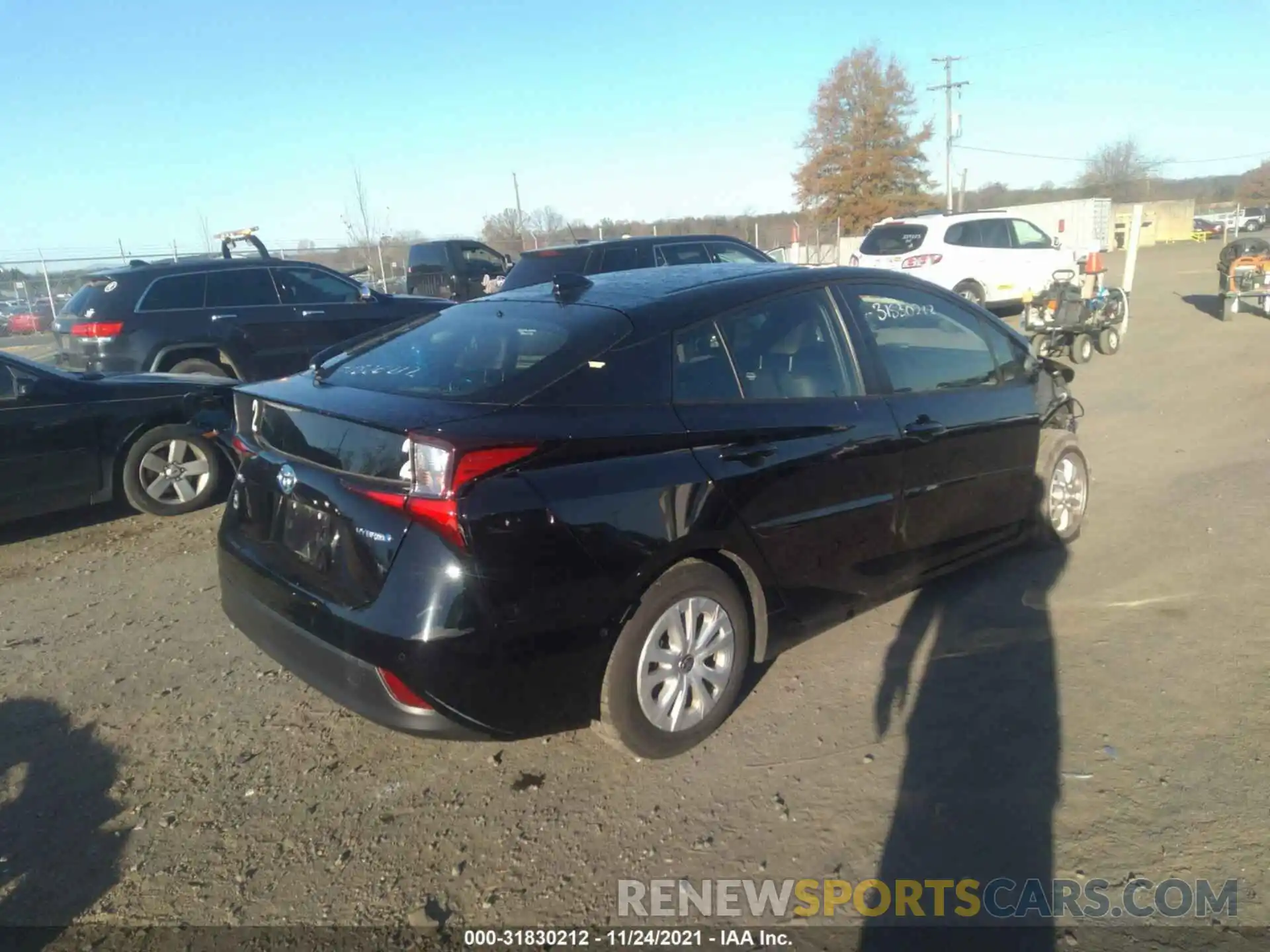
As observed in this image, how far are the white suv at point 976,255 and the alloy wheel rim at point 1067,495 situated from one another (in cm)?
1040

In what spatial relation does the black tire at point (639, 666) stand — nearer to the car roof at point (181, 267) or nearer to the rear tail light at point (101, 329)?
the rear tail light at point (101, 329)

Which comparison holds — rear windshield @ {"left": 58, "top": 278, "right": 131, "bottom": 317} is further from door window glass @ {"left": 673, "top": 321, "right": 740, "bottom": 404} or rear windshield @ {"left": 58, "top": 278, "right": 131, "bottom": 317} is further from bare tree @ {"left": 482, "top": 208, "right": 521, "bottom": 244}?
bare tree @ {"left": 482, "top": 208, "right": 521, "bottom": 244}

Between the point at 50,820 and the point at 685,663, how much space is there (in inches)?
87.0

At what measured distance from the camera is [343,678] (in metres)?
2.86

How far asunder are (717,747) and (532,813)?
2.46 ft

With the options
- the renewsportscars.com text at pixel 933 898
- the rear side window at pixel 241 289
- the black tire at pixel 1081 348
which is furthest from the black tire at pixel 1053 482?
the rear side window at pixel 241 289

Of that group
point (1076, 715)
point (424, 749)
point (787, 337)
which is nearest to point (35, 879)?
point (424, 749)

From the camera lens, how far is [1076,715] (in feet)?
11.4

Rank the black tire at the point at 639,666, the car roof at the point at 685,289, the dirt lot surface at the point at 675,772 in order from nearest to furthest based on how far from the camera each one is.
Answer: the dirt lot surface at the point at 675,772
the black tire at the point at 639,666
the car roof at the point at 685,289

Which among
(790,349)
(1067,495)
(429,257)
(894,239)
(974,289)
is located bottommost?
(1067,495)

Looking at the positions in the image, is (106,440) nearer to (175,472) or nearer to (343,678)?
(175,472)

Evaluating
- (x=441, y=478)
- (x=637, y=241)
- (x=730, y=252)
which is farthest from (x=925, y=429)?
(x=730, y=252)

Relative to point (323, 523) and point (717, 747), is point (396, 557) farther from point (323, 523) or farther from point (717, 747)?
point (717, 747)

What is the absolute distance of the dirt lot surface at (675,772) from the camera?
270 cm
